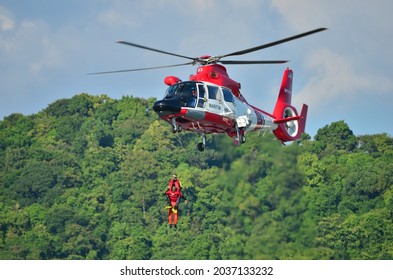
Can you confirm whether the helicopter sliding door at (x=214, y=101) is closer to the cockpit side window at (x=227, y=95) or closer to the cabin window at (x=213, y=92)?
the cabin window at (x=213, y=92)

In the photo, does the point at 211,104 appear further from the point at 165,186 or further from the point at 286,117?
the point at 165,186

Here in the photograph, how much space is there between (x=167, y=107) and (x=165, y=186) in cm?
4782

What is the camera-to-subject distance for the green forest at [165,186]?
174 ft

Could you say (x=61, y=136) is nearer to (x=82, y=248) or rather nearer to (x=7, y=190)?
(x=7, y=190)

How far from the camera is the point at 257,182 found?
52.8 m

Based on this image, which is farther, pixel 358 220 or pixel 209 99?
pixel 358 220

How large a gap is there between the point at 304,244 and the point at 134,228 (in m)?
34.3

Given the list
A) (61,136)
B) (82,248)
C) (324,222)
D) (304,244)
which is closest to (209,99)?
(304,244)

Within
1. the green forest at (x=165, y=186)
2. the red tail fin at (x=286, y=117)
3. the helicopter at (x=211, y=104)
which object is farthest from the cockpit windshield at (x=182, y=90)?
the green forest at (x=165, y=186)

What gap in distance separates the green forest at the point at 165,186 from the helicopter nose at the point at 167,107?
1031 centimetres

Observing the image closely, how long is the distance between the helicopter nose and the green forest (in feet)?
33.8

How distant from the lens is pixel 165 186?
88.5m

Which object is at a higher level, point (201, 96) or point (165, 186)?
point (165, 186)

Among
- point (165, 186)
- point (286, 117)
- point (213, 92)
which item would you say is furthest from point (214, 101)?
point (165, 186)
